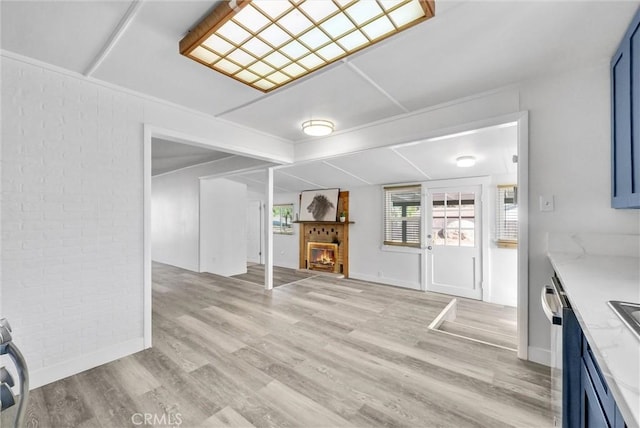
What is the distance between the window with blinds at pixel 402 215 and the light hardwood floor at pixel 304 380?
6.85 ft

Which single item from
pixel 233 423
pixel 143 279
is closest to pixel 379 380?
pixel 233 423

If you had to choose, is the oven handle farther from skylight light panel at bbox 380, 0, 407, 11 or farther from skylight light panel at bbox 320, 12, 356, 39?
skylight light panel at bbox 320, 12, 356, 39

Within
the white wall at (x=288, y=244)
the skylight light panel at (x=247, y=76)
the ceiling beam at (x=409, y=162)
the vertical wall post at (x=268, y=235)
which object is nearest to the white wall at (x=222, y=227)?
the white wall at (x=288, y=244)

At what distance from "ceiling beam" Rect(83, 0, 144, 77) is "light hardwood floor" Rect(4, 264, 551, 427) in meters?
2.46

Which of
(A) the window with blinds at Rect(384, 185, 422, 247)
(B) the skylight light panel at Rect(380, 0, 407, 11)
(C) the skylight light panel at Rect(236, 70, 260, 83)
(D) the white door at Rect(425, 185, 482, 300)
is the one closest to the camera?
(B) the skylight light panel at Rect(380, 0, 407, 11)

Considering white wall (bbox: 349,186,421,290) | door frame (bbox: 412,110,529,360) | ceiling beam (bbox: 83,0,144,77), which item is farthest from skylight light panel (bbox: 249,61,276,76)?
white wall (bbox: 349,186,421,290)

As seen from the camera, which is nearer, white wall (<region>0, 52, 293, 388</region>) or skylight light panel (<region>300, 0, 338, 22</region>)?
skylight light panel (<region>300, 0, 338, 22</region>)

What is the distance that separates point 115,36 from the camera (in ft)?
6.06

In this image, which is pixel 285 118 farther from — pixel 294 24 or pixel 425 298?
pixel 425 298

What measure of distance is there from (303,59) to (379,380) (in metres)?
2.50

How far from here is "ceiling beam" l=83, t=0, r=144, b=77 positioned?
63.1 inches

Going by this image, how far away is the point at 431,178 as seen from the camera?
15.9ft

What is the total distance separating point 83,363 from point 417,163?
4.43 m

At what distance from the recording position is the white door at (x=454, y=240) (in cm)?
455
